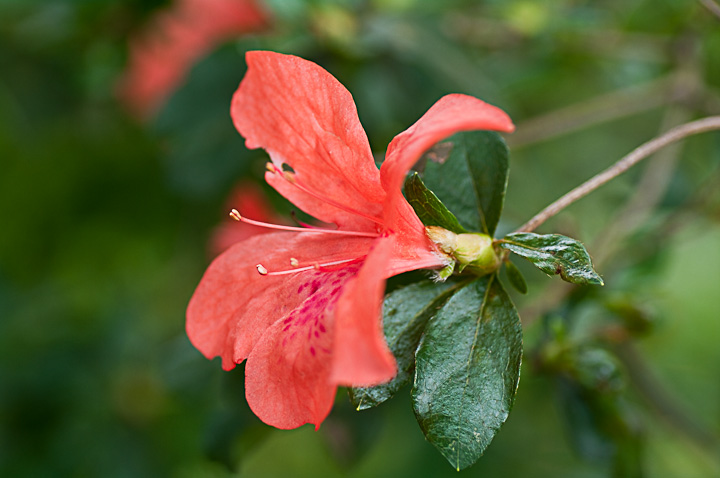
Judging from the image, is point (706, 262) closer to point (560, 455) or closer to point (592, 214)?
point (592, 214)

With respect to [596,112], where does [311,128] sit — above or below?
above

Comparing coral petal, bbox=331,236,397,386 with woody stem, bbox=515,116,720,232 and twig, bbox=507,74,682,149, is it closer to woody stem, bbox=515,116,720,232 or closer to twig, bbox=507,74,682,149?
woody stem, bbox=515,116,720,232

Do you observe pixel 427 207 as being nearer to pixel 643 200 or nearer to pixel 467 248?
pixel 467 248

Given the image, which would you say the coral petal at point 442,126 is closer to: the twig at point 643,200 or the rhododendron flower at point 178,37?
the twig at point 643,200

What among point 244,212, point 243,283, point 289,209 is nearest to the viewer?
point 243,283

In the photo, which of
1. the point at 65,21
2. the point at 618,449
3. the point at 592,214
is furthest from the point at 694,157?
the point at 65,21

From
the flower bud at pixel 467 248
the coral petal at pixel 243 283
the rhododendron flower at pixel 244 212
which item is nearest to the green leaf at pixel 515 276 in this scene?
the flower bud at pixel 467 248

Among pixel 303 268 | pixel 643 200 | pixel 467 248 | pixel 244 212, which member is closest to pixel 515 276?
pixel 467 248
